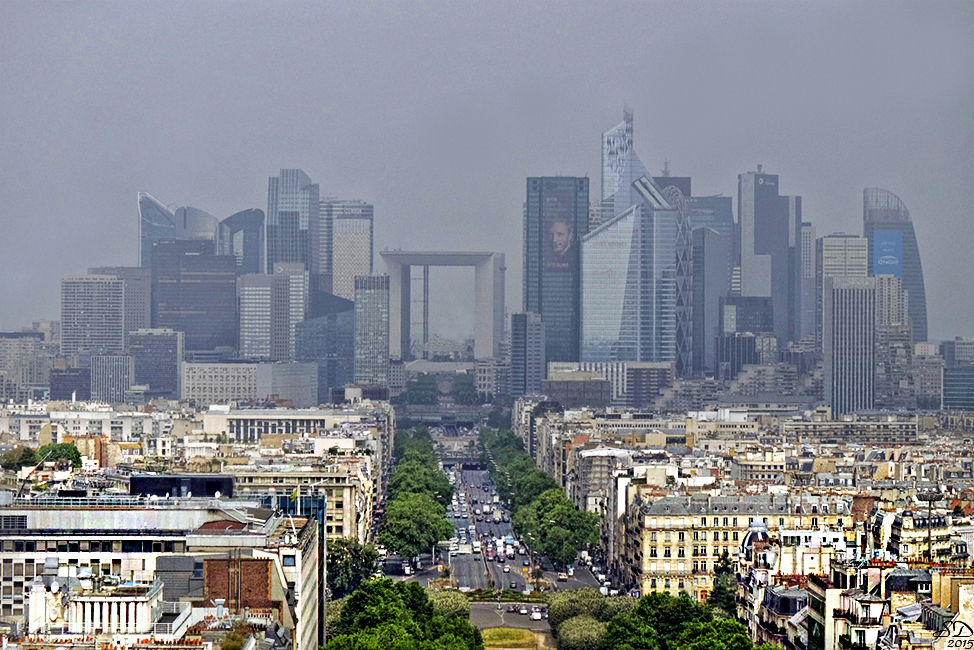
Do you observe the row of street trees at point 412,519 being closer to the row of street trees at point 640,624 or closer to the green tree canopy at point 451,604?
the row of street trees at point 640,624

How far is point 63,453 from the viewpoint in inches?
4291

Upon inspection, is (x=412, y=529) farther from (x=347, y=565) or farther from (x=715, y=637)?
(x=715, y=637)

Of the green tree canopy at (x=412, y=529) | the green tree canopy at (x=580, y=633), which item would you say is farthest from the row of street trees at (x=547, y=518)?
the green tree canopy at (x=580, y=633)

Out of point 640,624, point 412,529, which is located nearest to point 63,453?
point 412,529

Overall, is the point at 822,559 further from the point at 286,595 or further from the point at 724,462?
the point at 724,462

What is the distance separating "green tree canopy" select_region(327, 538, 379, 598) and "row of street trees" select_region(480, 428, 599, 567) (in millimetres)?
14572

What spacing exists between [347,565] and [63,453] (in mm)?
29903

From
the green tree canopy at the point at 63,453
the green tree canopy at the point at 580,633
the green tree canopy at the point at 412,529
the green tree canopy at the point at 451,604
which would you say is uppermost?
the green tree canopy at the point at 63,453

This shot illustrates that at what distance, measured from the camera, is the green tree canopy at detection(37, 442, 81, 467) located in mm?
104363

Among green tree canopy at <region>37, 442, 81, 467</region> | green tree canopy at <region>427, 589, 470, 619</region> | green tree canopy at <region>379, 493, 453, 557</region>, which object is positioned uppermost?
green tree canopy at <region>37, 442, 81, 467</region>

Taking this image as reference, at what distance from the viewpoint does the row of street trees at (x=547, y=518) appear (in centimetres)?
10125

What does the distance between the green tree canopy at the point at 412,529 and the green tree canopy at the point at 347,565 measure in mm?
11553

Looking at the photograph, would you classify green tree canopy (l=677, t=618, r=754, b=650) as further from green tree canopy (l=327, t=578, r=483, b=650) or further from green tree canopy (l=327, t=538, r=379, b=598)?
green tree canopy (l=327, t=538, r=379, b=598)

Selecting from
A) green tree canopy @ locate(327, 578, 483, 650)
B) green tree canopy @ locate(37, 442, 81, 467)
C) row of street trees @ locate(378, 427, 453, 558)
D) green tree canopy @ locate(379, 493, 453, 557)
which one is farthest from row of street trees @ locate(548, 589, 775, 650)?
green tree canopy @ locate(37, 442, 81, 467)
